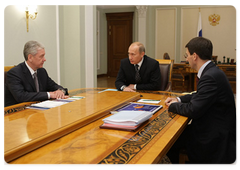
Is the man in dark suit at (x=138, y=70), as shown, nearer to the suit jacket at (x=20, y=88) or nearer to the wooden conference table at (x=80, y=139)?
the suit jacket at (x=20, y=88)

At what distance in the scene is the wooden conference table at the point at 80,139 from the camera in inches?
53.1

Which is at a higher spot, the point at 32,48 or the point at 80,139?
the point at 32,48

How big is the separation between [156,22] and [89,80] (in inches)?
231

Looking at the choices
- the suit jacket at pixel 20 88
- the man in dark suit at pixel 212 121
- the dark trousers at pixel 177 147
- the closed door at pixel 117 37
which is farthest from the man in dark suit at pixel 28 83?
the closed door at pixel 117 37

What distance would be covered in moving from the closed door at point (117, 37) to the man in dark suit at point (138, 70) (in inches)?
324

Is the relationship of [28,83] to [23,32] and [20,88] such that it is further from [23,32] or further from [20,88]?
[23,32]

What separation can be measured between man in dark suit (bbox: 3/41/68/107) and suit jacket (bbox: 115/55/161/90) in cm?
120

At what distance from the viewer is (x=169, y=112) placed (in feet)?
7.77

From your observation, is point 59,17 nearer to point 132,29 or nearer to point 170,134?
point 170,134

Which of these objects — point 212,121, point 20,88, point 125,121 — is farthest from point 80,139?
A: point 20,88

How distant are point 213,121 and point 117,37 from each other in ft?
34.4

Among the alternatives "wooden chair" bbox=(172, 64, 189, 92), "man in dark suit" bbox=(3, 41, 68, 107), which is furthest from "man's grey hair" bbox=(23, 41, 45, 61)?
"wooden chair" bbox=(172, 64, 189, 92)

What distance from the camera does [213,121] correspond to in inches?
86.9

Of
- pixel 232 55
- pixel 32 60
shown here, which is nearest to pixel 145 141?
pixel 32 60
